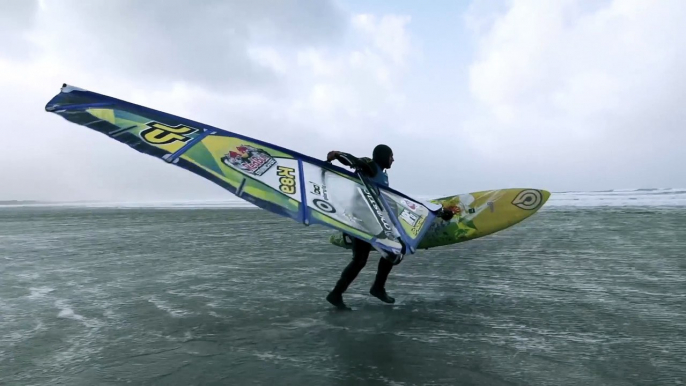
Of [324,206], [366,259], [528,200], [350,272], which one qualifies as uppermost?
[528,200]

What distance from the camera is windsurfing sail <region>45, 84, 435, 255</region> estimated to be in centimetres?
390

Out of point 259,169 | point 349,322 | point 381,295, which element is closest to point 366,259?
point 381,295

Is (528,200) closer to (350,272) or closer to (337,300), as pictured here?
(350,272)

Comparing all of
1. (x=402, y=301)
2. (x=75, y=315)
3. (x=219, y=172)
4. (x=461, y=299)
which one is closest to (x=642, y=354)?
(x=461, y=299)

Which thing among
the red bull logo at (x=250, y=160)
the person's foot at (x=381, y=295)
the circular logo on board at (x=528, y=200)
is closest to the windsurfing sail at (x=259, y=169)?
the red bull logo at (x=250, y=160)

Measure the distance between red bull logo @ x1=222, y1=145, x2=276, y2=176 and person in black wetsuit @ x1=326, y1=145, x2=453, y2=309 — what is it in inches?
23.9

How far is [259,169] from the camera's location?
4.23 m

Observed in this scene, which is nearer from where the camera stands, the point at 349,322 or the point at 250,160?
the point at 349,322

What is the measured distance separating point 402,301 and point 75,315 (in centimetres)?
318

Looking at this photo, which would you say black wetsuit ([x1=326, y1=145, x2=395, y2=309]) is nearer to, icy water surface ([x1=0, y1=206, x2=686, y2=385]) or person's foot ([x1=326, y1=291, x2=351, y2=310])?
person's foot ([x1=326, y1=291, x2=351, y2=310])

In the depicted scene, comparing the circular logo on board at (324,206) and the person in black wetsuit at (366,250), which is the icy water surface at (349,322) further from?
the circular logo on board at (324,206)

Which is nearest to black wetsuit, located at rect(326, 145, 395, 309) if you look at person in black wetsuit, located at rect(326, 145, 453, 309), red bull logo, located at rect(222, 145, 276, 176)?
person in black wetsuit, located at rect(326, 145, 453, 309)

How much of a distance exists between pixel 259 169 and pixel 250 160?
0.48ft

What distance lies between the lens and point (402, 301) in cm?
490
